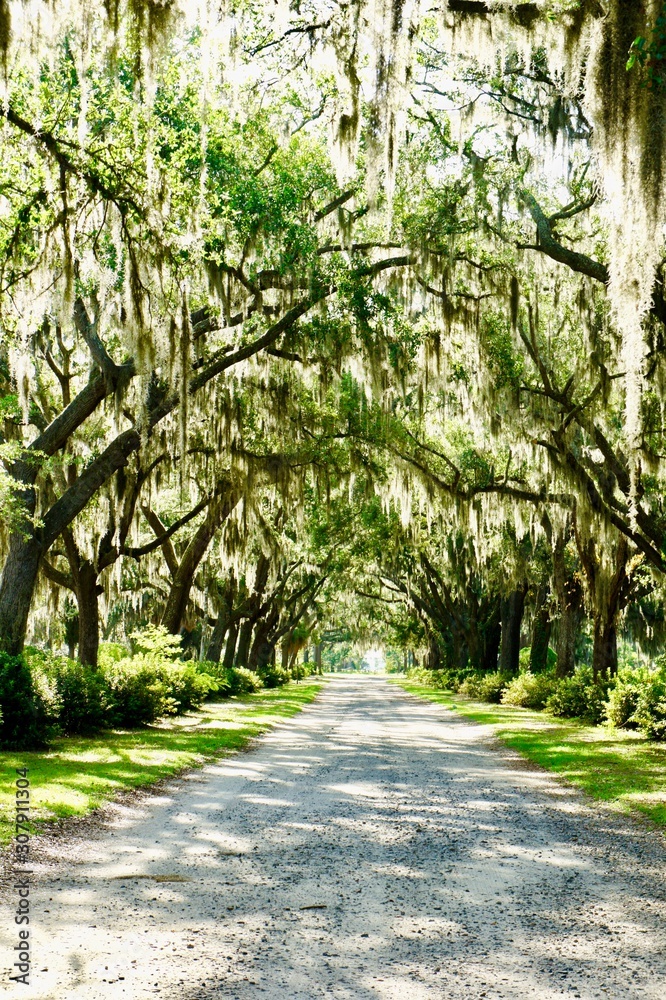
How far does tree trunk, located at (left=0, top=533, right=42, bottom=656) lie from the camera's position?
11.4 metres

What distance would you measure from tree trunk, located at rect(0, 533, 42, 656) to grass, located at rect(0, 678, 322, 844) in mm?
1524

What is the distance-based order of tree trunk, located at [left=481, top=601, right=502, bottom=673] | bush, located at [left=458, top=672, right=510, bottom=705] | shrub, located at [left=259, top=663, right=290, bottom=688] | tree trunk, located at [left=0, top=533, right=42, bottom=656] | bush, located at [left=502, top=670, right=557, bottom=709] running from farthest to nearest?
shrub, located at [left=259, top=663, right=290, bottom=688] < tree trunk, located at [left=481, top=601, right=502, bottom=673] < bush, located at [left=458, top=672, right=510, bottom=705] < bush, located at [left=502, top=670, right=557, bottom=709] < tree trunk, located at [left=0, top=533, right=42, bottom=656]

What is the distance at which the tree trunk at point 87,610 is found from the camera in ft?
52.9

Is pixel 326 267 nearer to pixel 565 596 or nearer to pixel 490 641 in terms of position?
pixel 565 596

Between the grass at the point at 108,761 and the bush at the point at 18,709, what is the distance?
9.1 inches

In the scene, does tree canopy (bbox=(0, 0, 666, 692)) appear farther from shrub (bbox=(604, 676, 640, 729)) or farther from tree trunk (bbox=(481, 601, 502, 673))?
tree trunk (bbox=(481, 601, 502, 673))

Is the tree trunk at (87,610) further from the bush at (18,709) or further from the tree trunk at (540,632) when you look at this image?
the tree trunk at (540,632)

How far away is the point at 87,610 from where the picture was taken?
1619 cm

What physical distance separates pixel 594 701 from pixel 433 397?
6678 millimetres

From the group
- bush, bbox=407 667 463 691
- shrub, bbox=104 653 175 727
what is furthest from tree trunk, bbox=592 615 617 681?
bush, bbox=407 667 463 691

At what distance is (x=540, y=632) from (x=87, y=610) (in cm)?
1461

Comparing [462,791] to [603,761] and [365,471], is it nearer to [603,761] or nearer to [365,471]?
[603,761]

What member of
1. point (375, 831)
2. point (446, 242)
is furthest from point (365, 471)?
point (375, 831)

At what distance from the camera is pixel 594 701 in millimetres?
16672
